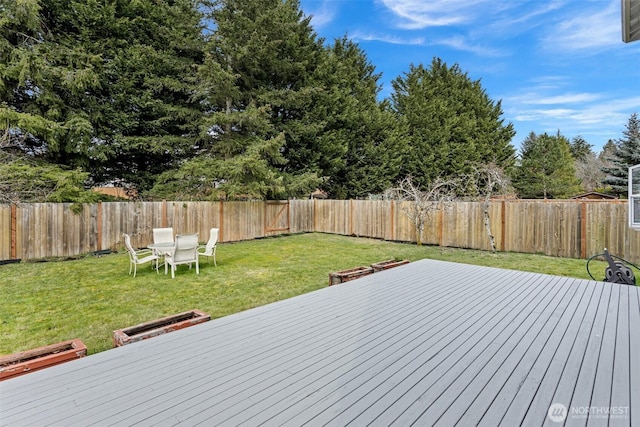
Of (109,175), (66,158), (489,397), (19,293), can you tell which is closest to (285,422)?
(489,397)

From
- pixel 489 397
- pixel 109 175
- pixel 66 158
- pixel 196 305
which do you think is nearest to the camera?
pixel 489 397

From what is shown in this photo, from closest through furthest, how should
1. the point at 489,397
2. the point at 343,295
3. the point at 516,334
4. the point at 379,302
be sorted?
the point at 489,397
the point at 516,334
the point at 379,302
the point at 343,295

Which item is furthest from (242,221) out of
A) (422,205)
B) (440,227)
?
(440,227)

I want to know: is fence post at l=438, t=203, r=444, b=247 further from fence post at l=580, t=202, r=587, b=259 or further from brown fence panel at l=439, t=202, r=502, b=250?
fence post at l=580, t=202, r=587, b=259

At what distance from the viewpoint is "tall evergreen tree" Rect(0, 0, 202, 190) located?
31.2 ft

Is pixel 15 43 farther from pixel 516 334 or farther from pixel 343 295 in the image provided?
pixel 516 334

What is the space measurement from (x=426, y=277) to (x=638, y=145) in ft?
62.9

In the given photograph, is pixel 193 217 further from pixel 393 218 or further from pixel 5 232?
pixel 393 218

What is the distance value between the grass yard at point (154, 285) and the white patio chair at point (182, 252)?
296 millimetres

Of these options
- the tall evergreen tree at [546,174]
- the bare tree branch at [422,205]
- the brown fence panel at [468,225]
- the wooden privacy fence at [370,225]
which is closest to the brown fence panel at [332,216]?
the wooden privacy fence at [370,225]

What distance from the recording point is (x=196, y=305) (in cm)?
463

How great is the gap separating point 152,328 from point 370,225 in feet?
31.5

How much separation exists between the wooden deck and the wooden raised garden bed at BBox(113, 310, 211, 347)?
18cm

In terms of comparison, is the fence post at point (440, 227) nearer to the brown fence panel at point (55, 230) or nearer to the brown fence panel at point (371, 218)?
the brown fence panel at point (371, 218)
